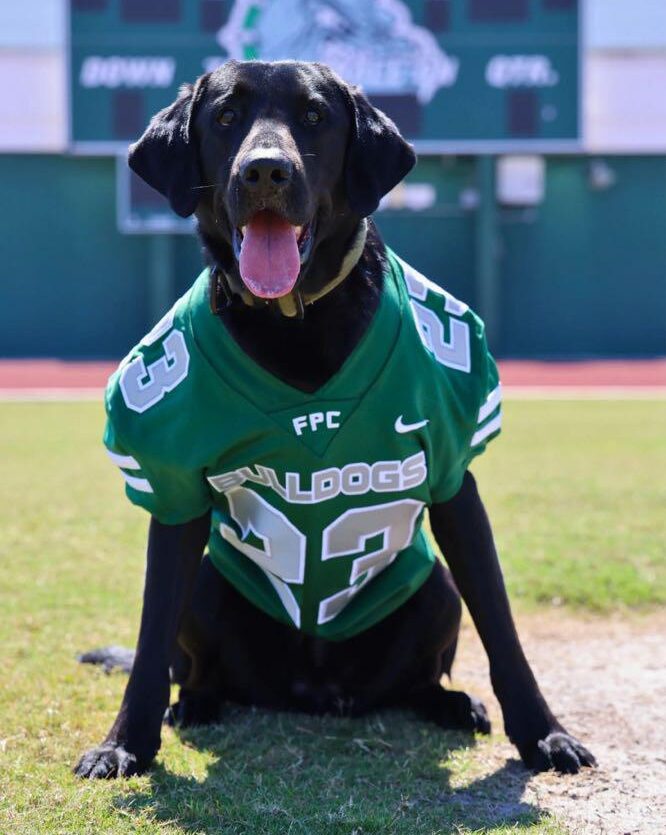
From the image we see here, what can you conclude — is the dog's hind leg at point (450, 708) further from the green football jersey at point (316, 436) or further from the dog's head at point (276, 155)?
the dog's head at point (276, 155)

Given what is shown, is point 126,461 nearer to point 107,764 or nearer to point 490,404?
point 107,764

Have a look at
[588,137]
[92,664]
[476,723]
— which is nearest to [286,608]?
[476,723]

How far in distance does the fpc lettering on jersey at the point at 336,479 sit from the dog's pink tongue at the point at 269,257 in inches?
18.8

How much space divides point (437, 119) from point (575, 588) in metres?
16.3

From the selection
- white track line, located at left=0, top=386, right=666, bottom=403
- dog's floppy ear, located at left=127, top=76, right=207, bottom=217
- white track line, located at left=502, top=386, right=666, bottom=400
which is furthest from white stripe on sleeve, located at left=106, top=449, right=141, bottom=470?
white track line, located at left=502, top=386, right=666, bottom=400

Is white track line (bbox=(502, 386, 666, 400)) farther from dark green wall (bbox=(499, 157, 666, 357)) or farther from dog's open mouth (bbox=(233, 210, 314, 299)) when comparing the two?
dog's open mouth (bbox=(233, 210, 314, 299))

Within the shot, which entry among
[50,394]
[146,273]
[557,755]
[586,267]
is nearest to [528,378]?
[586,267]

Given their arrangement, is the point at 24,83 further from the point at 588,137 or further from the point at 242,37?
the point at 588,137

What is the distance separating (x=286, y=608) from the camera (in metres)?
3.35

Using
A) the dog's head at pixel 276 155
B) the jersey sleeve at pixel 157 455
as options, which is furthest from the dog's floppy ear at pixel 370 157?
the jersey sleeve at pixel 157 455

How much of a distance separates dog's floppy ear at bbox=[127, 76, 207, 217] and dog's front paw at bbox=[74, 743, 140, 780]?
142cm

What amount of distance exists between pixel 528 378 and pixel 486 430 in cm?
1666

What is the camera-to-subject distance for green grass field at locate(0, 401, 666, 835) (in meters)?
2.71

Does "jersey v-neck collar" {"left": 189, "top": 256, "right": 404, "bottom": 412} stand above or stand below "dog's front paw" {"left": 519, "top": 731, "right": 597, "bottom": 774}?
above
